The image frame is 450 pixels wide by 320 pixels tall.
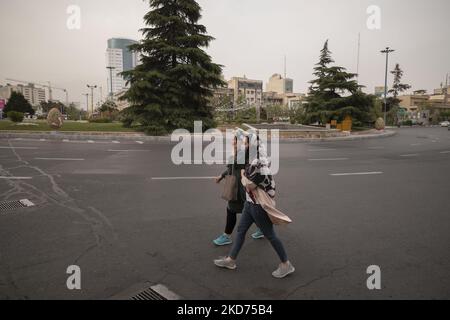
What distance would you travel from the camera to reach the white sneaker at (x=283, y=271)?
345 cm

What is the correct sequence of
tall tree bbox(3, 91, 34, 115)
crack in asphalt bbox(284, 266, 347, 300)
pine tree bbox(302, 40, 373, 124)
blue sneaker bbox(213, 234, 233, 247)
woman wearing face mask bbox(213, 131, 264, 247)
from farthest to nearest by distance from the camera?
tall tree bbox(3, 91, 34, 115) < pine tree bbox(302, 40, 373, 124) < blue sneaker bbox(213, 234, 233, 247) < woman wearing face mask bbox(213, 131, 264, 247) < crack in asphalt bbox(284, 266, 347, 300)

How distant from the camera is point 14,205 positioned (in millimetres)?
5934

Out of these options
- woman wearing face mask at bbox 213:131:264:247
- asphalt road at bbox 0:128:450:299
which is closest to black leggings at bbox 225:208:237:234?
woman wearing face mask at bbox 213:131:264:247

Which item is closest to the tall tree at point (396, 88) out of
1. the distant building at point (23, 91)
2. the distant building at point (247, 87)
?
the distant building at point (247, 87)

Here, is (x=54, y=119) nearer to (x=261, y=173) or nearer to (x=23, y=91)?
(x=261, y=173)

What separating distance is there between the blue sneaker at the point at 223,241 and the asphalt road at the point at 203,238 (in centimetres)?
18

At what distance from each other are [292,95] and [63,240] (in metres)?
147

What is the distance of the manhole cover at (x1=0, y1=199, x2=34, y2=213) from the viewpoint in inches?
226

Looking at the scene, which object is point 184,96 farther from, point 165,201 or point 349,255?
point 349,255

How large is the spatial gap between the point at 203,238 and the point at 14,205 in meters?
4.04

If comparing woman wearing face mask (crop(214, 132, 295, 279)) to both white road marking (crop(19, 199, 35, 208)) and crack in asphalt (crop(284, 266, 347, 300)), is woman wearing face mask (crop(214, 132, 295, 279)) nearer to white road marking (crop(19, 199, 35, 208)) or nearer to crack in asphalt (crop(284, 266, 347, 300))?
crack in asphalt (crop(284, 266, 347, 300))

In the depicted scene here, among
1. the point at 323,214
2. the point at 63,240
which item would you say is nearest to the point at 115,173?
the point at 63,240

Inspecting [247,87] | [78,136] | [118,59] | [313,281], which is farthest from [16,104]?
[118,59]

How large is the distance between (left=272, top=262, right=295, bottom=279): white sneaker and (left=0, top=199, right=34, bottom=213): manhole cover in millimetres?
5030
